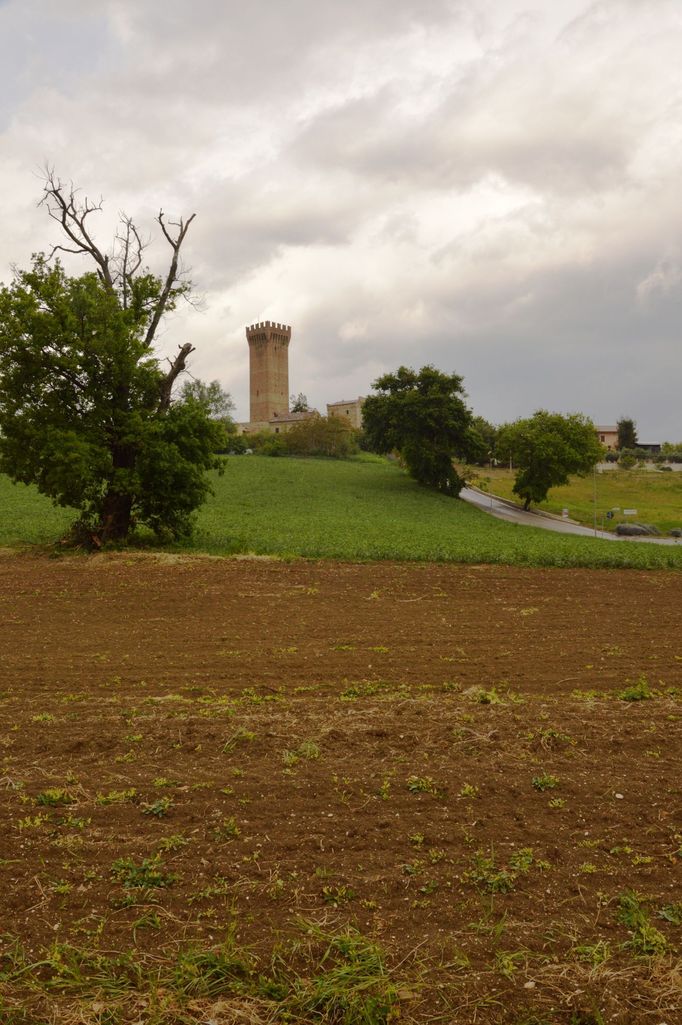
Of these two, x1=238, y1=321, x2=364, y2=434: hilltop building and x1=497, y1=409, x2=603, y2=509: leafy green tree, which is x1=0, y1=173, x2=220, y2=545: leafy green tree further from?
x1=238, y1=321, x2=364, y2=434: hilltop building

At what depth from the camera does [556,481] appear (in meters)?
58.1

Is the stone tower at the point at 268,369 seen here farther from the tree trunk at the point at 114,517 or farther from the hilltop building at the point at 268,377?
the tree trunk at the point at 114,517

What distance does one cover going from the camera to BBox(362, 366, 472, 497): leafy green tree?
55.5 metres

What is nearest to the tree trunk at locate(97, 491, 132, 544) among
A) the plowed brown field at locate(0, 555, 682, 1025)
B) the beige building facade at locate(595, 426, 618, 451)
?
the plowed brown field at locate(0, 555, 682, 1025)

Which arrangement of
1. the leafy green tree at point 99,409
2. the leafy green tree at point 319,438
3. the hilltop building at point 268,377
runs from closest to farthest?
1. the leafy green tree at point 99,409
2. the leafy green tree at point 319,438
3. the hilltop building at point 268,377

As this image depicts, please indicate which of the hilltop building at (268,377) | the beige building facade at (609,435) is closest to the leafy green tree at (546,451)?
the hilltop building at (268,377)

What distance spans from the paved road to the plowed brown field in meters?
39.9

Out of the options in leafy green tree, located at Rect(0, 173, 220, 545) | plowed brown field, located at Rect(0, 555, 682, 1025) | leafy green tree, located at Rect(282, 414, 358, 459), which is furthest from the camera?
leafy green tree, located at Rect(282, 414, 358, 459)

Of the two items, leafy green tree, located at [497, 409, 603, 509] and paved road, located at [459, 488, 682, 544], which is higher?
leafy green tree, located at [497, 409, 603, 509]

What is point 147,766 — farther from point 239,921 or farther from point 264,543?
point 264,543

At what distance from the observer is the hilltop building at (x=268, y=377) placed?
119812 mm

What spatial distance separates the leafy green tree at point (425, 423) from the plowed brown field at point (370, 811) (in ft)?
148

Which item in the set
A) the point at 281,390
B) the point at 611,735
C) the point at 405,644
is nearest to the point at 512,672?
the point at 405,644

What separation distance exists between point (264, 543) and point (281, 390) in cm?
10244
